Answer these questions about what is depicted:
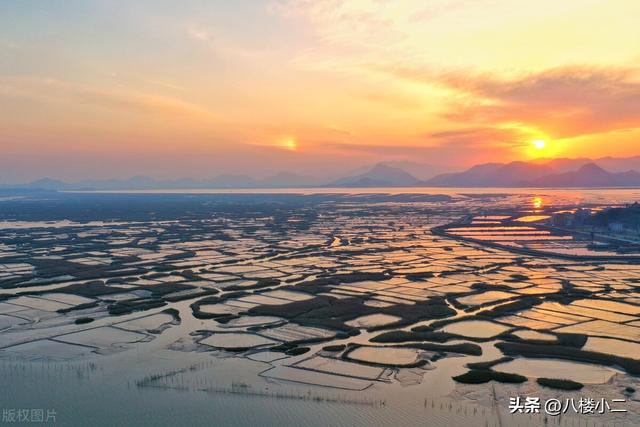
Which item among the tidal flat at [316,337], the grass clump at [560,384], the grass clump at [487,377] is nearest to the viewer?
the tidal flat at [316,337]

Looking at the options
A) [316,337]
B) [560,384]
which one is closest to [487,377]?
[560,384]

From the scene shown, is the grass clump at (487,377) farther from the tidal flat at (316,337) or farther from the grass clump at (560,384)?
the grass clump at (560,384)

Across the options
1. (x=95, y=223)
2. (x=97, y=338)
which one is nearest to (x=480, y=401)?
(x=97, y=338)

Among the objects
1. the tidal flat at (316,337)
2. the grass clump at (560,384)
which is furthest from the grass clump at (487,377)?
the grass clump at (560,384)

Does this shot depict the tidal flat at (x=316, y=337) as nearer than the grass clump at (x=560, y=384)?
Yes

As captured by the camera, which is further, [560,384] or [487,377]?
[487,377]

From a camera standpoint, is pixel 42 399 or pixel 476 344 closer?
pixel 42 399

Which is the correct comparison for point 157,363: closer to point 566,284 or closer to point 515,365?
point 515,365

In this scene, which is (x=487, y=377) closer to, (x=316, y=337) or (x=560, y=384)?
(x=560, y=384)
